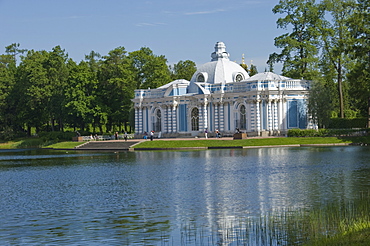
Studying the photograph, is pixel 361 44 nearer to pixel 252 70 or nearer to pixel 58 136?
pixel 58 136

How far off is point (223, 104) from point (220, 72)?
5.10 meters

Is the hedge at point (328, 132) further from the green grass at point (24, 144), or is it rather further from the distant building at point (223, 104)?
the green grass at point (24, 144)

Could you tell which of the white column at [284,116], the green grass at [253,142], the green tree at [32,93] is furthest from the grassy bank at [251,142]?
the green tree at [32,93]

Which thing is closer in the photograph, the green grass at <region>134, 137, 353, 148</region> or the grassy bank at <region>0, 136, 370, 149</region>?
the grassy bank at <region>0, 136, 370, 149</region>

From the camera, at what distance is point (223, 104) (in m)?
71.6

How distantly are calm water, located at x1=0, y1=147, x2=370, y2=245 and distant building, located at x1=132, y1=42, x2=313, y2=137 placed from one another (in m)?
29.8

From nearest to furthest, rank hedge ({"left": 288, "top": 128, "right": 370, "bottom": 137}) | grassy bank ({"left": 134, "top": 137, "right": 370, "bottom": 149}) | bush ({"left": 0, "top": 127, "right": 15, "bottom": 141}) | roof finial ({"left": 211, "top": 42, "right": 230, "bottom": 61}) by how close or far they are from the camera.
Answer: grassy bank ({"left": 134, "top": 137, "right": 370, "bottom": 149}) → hedge ({"left": 288, "top": 128, "right": 370, "bottom": 137}) → roof finial ({"left": 211, "top": 42, "right": 230, "bottom": 61}) → bush ({"left": 0, "top": 127, "right": 15, "bottom": 141})

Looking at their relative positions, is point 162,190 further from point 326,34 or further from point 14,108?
point 14,108

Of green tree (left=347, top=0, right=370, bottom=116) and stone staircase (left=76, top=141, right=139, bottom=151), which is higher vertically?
green tree (left=347, top=0, right=370, bottom=116)

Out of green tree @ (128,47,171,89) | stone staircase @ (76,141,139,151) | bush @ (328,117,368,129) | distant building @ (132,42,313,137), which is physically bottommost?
stone staircase @ (76,141,139,151)

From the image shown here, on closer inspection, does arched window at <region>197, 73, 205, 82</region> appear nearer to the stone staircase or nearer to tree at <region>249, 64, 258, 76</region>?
the stone staircase

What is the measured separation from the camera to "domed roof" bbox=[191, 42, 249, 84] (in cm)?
7425

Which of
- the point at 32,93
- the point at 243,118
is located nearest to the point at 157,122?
the point at 243,118

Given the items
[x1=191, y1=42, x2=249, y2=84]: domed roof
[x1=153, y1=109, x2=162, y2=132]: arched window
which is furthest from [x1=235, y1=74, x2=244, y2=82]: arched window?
[x1=153, y1=109, x2=162, y2=132]: arched window
